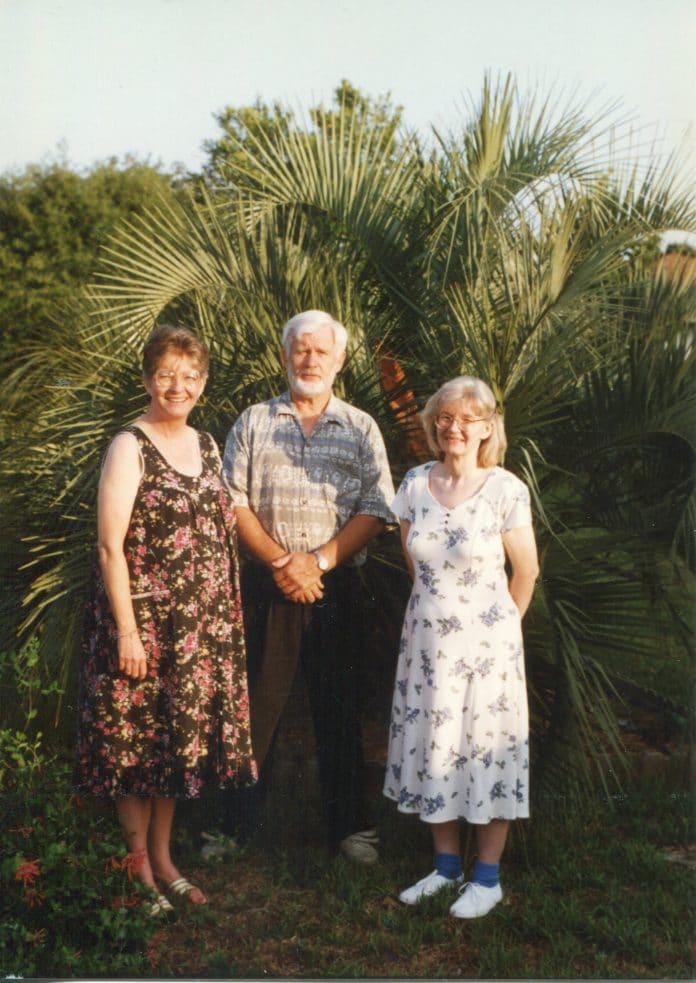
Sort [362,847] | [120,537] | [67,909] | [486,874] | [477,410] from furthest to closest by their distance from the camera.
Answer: [362,847] → [486,874] → [477,410] → [120,537] → [67,909]

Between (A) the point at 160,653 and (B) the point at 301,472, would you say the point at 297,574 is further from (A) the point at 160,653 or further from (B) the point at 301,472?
(A) the point at 160,653

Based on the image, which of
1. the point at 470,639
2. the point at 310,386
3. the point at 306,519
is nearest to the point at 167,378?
the point at 310,386

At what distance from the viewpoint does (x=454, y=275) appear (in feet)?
17.2

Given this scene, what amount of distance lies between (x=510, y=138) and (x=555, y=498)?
5.96ft

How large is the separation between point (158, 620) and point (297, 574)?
1.82ft

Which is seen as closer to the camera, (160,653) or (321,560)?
(160,653)

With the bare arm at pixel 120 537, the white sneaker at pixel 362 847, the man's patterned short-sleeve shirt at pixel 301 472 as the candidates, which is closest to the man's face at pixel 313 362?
the man's patterned short-sleeve shirt at pixel 301 472

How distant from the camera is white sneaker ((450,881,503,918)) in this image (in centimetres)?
379

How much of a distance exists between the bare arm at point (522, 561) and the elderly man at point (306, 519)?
0.54 m

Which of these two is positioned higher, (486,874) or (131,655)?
(131,655)

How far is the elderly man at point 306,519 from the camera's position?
4.04 metres

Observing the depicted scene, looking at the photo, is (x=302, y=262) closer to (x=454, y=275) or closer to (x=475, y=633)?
(x=454, y=275)

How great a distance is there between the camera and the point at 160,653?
3.71 meters

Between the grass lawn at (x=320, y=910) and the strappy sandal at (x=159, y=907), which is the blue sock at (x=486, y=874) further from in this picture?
the strappy sandal at (x=159, y=907)
